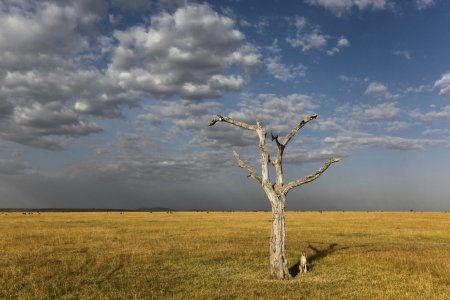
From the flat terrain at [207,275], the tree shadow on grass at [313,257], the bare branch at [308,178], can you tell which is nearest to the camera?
the flat terrain at [207,275]

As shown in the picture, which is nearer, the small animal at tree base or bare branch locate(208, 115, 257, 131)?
the small animal at tree base

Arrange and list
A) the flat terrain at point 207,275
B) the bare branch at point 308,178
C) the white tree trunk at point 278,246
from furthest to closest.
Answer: the bare branch at point 308,178, the white tree trunk at point 278,246, the flat terrain at point 207,275

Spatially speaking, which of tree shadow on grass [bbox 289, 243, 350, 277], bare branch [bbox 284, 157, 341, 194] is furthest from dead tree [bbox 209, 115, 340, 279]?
tree shadow on grass [bbox 289, 243, 350, 277]

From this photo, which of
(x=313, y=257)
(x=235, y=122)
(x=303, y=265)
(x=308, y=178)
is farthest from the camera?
(x=313, y=257)

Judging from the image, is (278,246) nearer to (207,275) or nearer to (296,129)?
(207,275)

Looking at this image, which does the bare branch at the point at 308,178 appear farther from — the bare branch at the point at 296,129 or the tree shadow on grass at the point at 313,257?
the tree shadow on grass at the point at 313,257

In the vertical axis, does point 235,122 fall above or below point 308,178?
above

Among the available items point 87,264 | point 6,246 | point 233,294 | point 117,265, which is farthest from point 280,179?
point 6,246

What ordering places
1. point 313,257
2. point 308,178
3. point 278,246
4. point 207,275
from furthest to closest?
point 313,257, point 308,178, point 278,246, point 207,275

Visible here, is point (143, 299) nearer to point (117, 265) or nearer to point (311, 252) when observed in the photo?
point (117, 265)

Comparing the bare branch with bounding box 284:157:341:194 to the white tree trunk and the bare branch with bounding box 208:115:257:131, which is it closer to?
the white tree trunk

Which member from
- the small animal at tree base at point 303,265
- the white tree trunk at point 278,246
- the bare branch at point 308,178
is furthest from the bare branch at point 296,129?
the small animal at tree base at point 303,265

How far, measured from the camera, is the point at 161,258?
24.2 m

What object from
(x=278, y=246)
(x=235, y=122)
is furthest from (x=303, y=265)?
(x=235, y=122)
